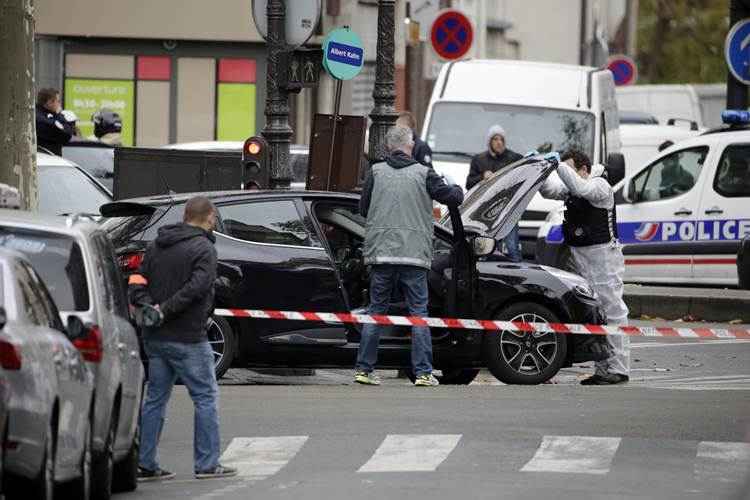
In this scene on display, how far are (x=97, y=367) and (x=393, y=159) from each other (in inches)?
241

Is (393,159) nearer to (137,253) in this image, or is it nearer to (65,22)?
(137,253)

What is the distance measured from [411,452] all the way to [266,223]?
3.80m

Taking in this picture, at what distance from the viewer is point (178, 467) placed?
1276 cm

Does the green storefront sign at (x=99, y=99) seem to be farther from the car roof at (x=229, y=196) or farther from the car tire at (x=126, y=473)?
the car tire at (x=126, y=473)

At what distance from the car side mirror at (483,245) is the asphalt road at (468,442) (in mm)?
980

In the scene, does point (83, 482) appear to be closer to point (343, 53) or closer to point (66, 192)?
point (66, 192)

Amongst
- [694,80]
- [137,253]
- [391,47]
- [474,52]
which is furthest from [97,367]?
[694,80]

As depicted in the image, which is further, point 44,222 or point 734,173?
point 734,173

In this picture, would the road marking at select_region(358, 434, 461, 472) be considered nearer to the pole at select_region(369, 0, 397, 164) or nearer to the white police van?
the pole at select_region(369, 0, 397, 164)

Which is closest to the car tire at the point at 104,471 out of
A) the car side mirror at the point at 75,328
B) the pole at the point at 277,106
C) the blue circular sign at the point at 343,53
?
the car side mirror at the point at 75,328

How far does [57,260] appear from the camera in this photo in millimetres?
11086

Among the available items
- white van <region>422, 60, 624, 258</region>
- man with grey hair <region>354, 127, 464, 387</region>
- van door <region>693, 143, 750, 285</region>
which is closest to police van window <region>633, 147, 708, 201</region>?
van door <region>693, 143, 750, 285</region>

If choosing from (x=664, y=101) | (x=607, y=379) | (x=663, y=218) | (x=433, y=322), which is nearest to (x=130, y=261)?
(x=433, y=322)

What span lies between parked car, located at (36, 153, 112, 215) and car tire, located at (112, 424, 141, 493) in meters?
8.79
